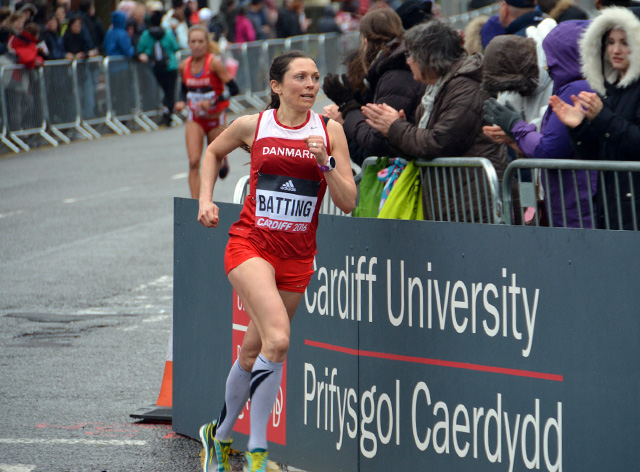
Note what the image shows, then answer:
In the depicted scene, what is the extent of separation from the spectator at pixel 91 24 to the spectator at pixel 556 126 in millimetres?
17616

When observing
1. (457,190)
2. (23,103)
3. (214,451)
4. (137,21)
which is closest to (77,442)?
(214,451)

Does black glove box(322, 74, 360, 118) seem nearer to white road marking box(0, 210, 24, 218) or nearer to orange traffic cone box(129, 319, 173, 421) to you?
orange traffic cone box(129, 319, 173, 421)

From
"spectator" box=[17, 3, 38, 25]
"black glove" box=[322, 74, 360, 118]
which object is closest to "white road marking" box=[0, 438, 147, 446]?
"black glove" box=[322, 74, 360, 118]

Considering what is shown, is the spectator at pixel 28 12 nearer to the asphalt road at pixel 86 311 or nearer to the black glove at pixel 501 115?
the asphalt road at pixel 86 311

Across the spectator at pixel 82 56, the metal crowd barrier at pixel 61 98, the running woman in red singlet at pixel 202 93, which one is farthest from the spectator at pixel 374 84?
the spectator at pixel 82 56

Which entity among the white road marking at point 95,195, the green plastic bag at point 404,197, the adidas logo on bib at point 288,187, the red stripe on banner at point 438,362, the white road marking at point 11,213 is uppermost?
the adidas logo on bib at point 288,187

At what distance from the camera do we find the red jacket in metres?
19.8

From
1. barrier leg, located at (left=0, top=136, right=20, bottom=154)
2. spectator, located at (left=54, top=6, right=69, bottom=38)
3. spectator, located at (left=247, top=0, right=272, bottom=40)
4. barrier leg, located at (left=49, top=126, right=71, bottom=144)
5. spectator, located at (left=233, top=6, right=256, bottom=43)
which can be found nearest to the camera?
barrier leg, located at (left=0, top=136, right=20, bottom=154)

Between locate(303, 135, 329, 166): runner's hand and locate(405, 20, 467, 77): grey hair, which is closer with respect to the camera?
locate(303, 135, 329, 166): runner's hand

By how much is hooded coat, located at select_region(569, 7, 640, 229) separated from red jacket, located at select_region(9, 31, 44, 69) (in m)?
15.8

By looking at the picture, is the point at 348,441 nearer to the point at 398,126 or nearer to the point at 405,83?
the point at 398,126

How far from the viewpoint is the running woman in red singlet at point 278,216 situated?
197 inches

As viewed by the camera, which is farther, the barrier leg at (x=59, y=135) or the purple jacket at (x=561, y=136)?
the barrier leg at (x=59, y=135)

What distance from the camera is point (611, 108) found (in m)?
5.42
